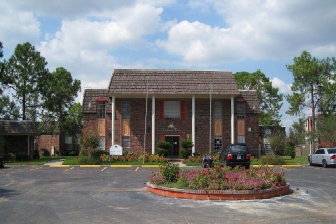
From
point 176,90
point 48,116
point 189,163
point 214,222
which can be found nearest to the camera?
point 214,222

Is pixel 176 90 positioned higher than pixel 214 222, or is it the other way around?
pixel 176 90

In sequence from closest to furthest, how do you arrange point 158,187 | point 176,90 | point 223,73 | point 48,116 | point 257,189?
point 257,189
point 158,187
point 176,90
point 223,73
point 48,116

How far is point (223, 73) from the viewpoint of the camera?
41.0m

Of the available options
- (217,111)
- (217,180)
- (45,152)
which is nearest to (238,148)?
(217,180)

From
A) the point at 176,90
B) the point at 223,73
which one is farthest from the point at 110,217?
the point at 223,73

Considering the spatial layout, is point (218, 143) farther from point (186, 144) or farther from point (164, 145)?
point (164, 145)

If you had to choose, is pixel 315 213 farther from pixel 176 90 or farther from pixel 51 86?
pixel 51 86

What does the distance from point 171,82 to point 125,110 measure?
5119 millimetres

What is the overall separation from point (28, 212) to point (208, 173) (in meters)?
6.37

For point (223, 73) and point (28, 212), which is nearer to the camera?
point (28, 212)

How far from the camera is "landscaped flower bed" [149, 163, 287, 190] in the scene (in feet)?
47.7

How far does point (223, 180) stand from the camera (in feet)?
49.0

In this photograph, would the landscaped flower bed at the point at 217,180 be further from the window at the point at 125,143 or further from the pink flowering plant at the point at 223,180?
the window at the point at 125,143

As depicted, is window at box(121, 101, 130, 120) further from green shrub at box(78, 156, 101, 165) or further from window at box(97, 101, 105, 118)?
green shrub at box(78, 156, 101, 165)
